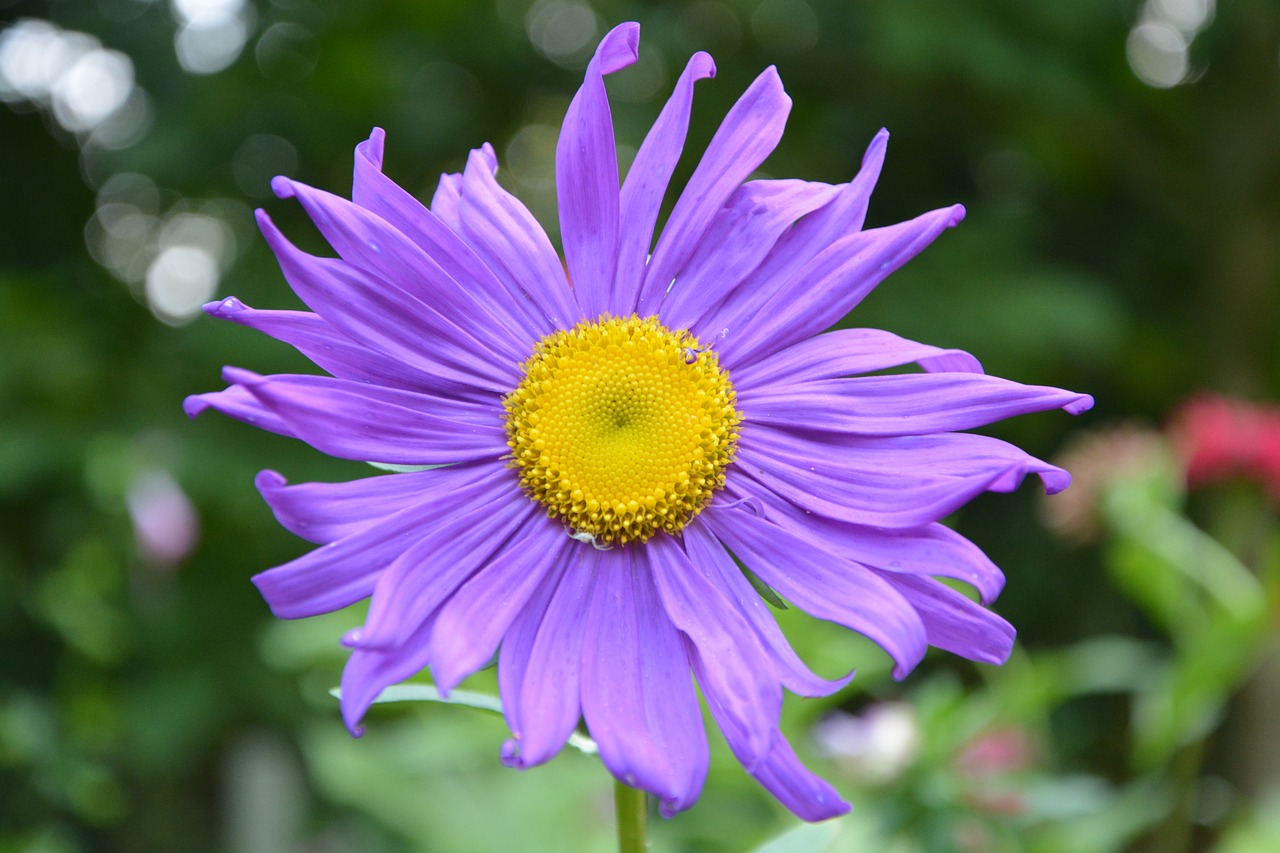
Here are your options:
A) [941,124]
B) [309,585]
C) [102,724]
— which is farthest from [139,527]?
[941,124]

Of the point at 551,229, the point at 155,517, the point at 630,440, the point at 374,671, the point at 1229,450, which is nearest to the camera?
the point at 374,671

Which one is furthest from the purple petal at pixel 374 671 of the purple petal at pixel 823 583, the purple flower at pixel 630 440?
the purple petal at pixel 823 583

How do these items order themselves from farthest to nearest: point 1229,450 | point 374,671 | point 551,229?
point 551,229
point 1229,450
point 374,671

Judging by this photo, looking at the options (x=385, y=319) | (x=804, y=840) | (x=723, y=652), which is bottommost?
(x=804, y=840)

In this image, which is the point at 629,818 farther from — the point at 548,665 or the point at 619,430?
the point at 619,430

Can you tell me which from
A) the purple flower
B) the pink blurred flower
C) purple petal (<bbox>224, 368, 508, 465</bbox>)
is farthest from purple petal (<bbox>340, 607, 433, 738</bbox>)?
the pink blurred flower

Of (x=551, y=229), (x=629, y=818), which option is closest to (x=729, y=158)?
(x=629, y=818)

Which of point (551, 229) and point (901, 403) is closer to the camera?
point (901, 403)

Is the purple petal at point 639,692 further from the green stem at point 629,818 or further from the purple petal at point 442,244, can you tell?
the purple petal at point 442,244
